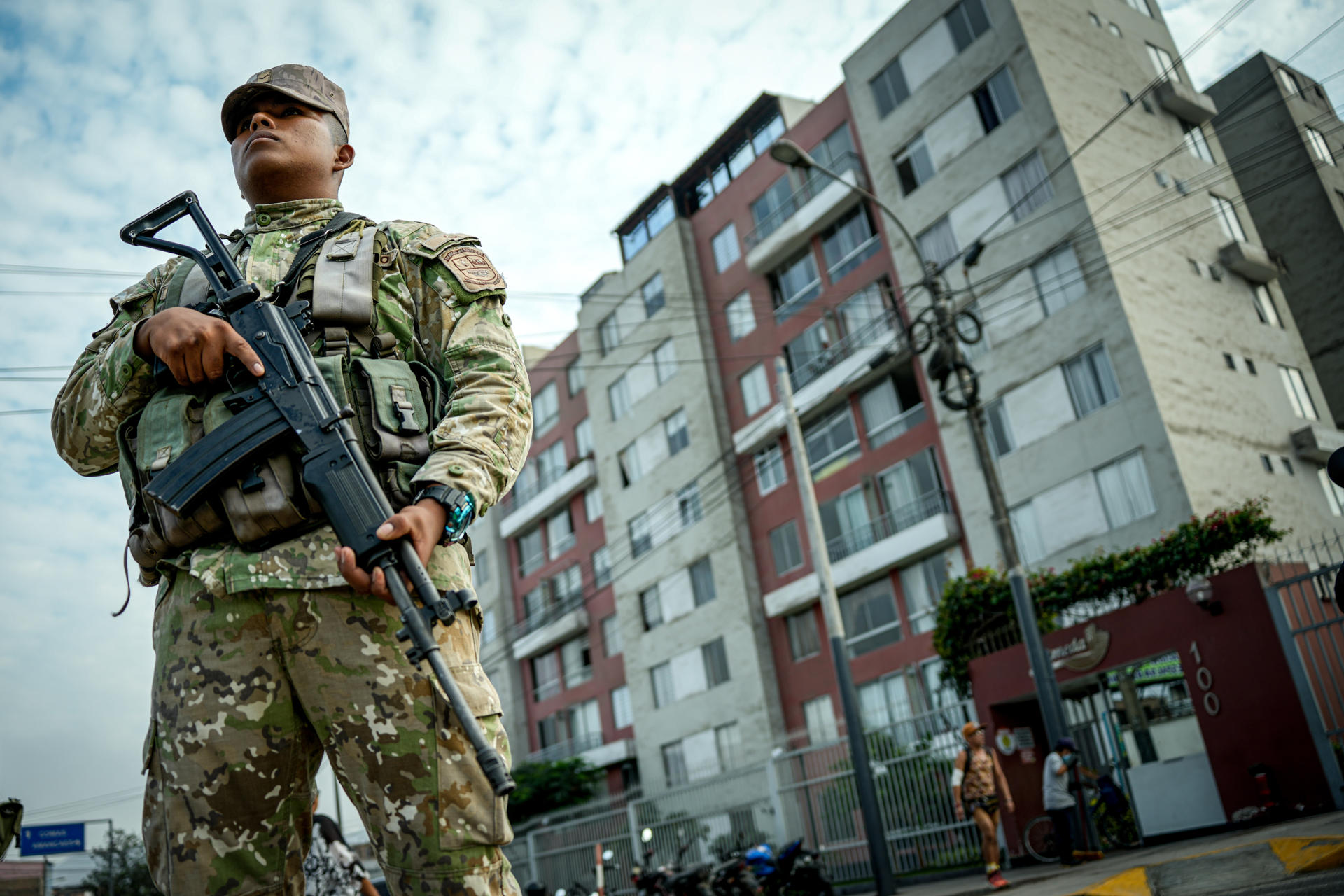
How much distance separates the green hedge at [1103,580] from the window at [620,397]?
19596 millimetres

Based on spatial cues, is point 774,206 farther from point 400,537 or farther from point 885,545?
point 400,537

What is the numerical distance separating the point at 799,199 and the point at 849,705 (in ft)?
61.6

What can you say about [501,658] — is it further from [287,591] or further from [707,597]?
[287,591]

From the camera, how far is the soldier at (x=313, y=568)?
2.16 meters

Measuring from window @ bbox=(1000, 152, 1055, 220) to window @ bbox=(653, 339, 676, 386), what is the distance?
12656 millimetres

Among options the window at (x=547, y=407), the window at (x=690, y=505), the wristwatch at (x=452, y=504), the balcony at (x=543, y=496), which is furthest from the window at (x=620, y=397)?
the wristwatch at (x=452, y=504)

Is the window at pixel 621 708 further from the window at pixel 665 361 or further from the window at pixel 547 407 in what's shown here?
the window at pixel 547 407

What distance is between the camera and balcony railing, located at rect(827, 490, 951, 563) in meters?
25.4

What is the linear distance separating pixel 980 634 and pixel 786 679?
12470mm

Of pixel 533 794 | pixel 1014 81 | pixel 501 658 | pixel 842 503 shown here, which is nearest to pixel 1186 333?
pixel 1014 81

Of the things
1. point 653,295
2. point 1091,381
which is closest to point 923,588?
point 1091,381

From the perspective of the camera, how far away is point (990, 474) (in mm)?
14031

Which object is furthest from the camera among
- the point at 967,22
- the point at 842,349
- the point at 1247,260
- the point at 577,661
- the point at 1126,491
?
the point at 577,661

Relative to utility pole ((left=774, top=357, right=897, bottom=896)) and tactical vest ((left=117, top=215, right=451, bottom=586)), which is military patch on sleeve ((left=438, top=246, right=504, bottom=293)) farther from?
utility pole ((left=774, top=357, right=897, bottom=896))
